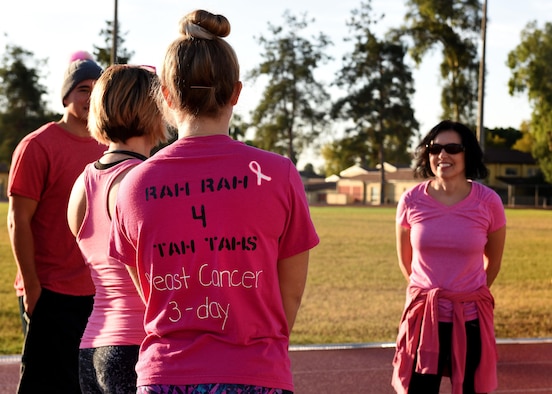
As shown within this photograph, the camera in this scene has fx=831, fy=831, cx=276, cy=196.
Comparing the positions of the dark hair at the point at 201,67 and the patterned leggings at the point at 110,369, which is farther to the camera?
the patterned leggings at the point at 110,369

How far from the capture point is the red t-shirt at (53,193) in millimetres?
3475

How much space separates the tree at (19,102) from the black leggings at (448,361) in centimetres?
4489

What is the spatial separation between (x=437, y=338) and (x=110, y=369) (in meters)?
2.02

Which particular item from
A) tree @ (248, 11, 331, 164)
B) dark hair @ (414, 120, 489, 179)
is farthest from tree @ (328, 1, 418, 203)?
dark hair @ (414, 120, 489, 179)

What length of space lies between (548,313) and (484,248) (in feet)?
21.8

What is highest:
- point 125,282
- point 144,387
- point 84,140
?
point 84,140

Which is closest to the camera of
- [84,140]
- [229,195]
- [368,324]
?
[229,195]

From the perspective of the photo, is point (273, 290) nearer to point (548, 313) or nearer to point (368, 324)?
point (368, 324)

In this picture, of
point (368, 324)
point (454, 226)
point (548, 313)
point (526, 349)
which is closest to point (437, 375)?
point (454, 226)

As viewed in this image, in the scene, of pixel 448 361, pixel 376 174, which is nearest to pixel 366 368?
pixel 448 361

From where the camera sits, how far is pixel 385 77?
55.6 m

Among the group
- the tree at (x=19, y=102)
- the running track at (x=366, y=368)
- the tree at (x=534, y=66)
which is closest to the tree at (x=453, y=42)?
the tree at (x=534, y=66)

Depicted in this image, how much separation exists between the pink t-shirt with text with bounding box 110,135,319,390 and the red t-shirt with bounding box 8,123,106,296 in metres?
1.62

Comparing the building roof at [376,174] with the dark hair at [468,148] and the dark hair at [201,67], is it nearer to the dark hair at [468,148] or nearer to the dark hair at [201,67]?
the dark hair at [468,148]
